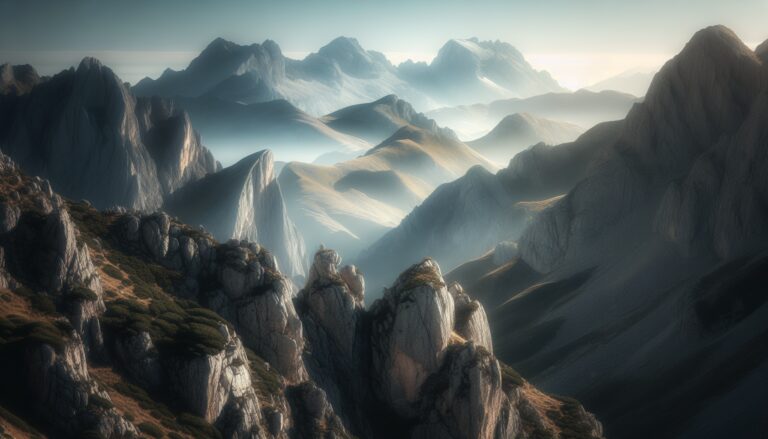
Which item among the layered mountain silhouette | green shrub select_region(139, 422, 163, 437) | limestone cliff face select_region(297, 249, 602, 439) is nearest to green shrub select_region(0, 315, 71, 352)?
green shrub select_region(139, 422, 163, 437)

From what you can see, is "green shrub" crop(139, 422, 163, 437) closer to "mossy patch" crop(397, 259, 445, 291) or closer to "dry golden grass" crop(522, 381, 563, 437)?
"mossy patch" crop(397, 259, 445, 291)

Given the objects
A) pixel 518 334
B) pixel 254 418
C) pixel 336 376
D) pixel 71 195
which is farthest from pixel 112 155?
pixel 254 418

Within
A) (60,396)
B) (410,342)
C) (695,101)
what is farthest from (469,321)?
(695,101)

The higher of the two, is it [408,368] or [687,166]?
[687,166]

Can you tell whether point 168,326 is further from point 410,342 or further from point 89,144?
point 89,144

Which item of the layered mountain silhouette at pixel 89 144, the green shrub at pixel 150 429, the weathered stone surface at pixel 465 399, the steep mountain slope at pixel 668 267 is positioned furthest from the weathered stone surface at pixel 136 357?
the layered mountain silhouette at pixel 89 144

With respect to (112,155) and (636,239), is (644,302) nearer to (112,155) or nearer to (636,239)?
(636,239)
